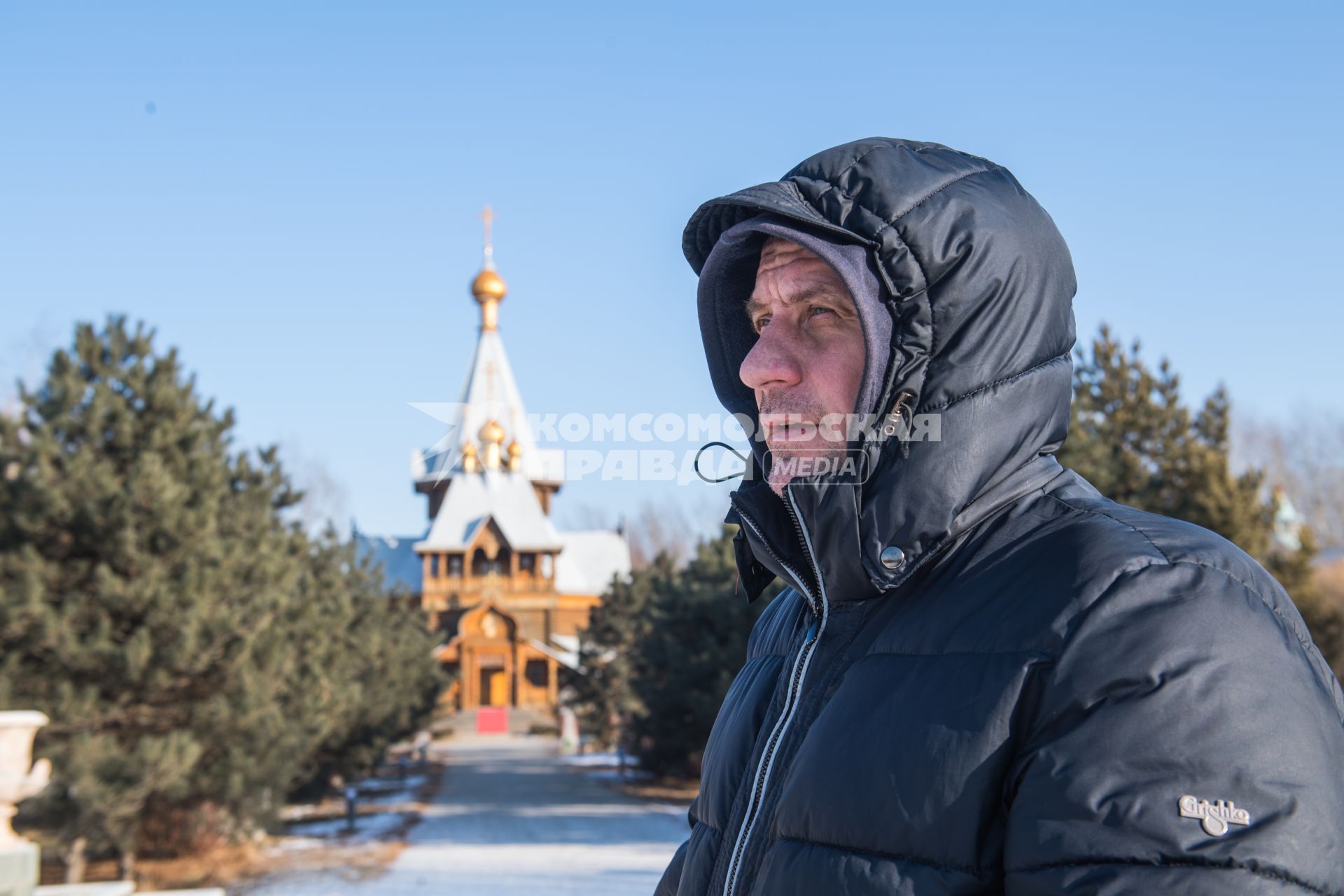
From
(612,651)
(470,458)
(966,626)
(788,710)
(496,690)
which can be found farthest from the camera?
(496,690)

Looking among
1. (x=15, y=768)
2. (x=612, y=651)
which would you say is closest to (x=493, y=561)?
(x=612, y=651)

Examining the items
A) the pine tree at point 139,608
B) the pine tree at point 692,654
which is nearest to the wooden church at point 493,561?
the pine tree at point 692,654

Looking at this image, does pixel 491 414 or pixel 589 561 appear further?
pixel 589 561

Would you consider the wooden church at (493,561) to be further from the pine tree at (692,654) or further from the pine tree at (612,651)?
the pine tree at (692,654)

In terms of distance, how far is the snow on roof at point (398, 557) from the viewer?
5831 cm

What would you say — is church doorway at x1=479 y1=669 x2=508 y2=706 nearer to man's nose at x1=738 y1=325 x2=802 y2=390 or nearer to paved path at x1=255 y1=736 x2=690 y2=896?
paved path at x1=255 y1=736 x2=690 y2=896

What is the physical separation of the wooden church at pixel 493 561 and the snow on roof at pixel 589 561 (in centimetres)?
16

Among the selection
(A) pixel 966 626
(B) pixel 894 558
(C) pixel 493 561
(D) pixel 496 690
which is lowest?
(A) pixel 966 626

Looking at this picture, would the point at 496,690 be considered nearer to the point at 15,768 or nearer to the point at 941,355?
the point at 15,768

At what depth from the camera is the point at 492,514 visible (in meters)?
56.2

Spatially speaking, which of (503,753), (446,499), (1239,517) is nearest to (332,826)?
(1239,517)

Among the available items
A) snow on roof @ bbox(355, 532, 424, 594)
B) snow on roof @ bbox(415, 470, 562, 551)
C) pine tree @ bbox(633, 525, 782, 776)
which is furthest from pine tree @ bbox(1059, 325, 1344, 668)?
snow on roof @ bbox(355, 532, 424, 594)

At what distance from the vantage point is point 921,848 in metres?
1.41

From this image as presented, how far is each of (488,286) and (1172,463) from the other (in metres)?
46.9
